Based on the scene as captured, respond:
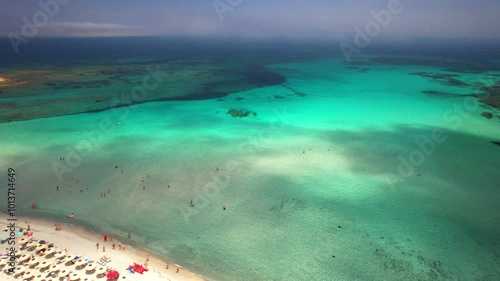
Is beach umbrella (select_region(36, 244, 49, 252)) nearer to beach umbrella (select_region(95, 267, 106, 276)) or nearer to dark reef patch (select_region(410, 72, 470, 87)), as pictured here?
beach umbrella (select_region(95, 267, 106, 276))

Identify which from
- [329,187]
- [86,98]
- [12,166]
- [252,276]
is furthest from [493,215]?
[86,98]

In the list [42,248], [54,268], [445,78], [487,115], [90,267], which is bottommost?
[90,267]

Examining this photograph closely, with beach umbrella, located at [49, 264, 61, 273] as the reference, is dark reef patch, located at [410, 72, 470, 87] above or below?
above

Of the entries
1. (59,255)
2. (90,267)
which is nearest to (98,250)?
(90,267)

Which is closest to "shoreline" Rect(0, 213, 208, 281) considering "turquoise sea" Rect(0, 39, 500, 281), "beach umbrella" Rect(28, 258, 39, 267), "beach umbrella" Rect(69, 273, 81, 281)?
"turquoise sea" Rect(0, 39, 500, 281)

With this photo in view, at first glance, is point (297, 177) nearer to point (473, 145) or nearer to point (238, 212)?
point (238, 212)

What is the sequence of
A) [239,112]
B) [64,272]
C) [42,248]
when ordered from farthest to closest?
[239,112]
[42,248]
[64,272]

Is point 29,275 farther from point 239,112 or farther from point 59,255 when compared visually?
point 239,112

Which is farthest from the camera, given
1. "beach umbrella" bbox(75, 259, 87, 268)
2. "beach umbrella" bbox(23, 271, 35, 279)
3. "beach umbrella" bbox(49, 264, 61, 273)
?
"beach umbrella" bbox(75, 259, 87, 268)
